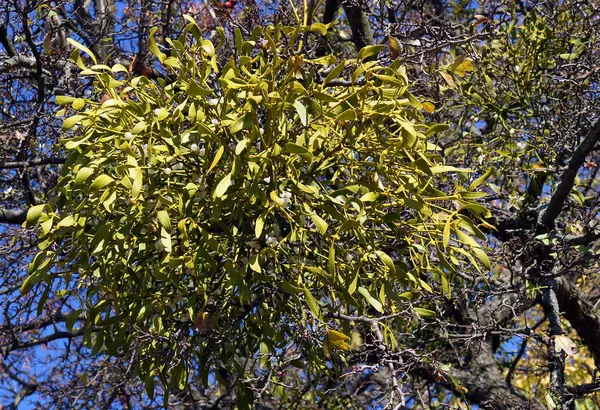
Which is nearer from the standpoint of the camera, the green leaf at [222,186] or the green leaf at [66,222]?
the green leaf at [222,186]

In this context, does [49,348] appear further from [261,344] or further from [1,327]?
[261,344]

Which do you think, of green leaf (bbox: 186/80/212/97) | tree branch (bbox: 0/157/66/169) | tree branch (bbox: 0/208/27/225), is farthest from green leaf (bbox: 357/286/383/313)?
tree branch (bbox: 0/208/27/225)

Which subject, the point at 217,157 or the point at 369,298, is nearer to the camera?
the point at 217,157

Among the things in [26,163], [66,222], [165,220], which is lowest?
[165,220]

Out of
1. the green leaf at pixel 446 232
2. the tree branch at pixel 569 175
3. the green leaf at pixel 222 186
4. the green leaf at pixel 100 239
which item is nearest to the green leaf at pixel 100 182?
the green leaf at pixel 100 239

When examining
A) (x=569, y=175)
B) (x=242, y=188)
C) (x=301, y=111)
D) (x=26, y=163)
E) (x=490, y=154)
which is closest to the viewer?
(x=301, y=111)

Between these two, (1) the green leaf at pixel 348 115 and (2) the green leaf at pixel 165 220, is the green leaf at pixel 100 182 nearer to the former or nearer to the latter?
(2) the green leaf at pixel 165 220

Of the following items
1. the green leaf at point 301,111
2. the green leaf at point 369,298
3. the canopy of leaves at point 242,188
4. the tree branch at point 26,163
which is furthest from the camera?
the tree branch at point 26,163

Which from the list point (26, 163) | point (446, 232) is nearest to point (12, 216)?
point (26, 163)

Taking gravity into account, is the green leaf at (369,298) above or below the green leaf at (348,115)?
below

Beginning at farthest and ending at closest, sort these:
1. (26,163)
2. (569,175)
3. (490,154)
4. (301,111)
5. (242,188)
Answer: (490,154) < (26,163) < (569,175) < (242,188) < (301,111)

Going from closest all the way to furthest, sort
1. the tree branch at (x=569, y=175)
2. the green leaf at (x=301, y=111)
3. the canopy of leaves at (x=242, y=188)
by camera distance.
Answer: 1. the green leaf at (x=301, y=111)
2. the canopy of leaves at (x=242, y=188)
3. the tree branch at (x=569, y=175)

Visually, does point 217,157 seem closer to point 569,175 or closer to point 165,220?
point 165,220

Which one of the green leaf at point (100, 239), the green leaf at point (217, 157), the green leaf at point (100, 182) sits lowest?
the green leaf at point (100, 239)
